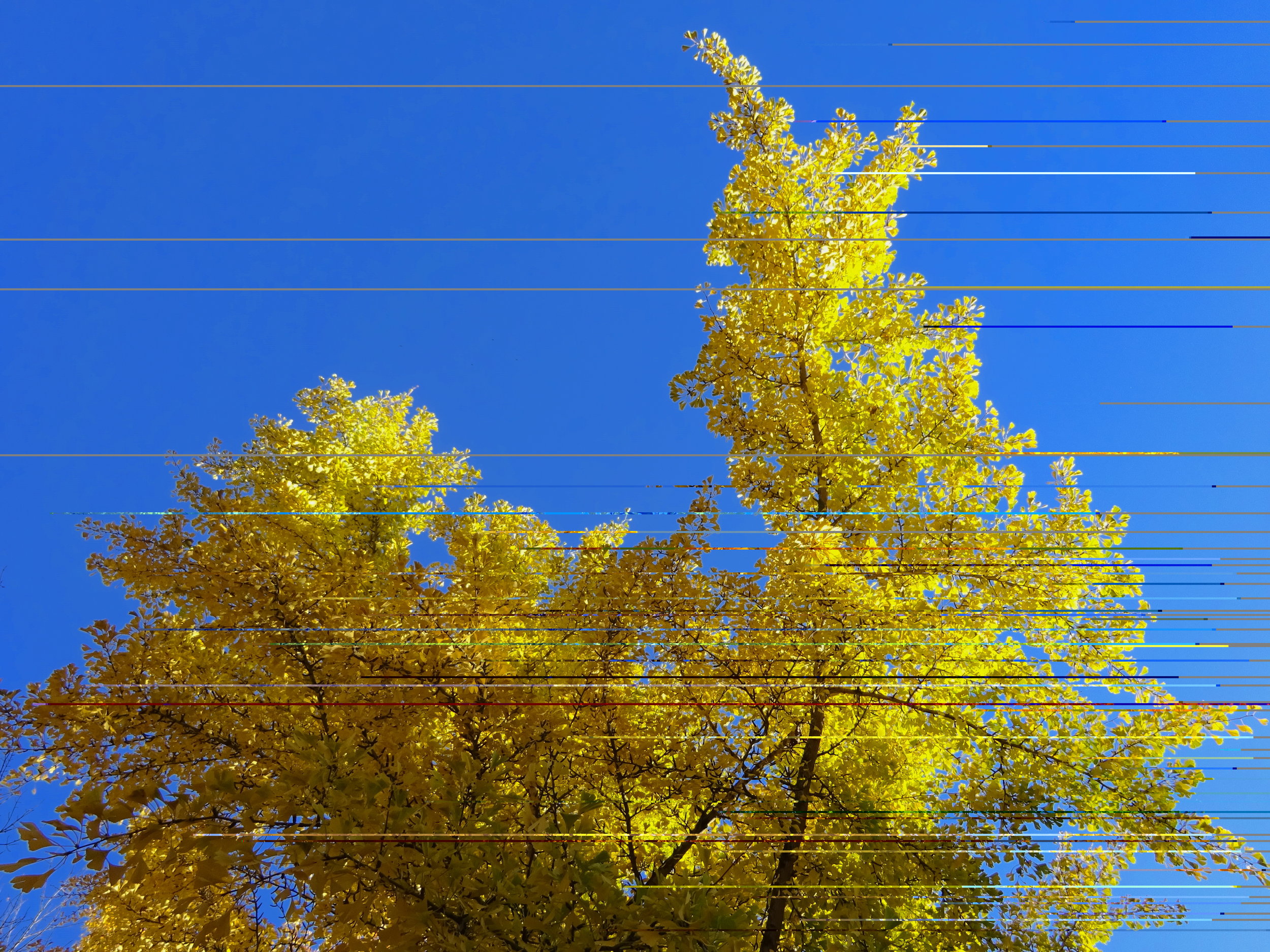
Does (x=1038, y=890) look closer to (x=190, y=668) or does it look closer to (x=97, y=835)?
(x=97, y=835)

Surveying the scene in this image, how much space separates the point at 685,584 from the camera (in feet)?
12.7

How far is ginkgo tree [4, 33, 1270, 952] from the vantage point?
125 inches

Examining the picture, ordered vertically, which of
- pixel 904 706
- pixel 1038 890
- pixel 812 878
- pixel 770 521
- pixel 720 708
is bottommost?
pixel 812 878

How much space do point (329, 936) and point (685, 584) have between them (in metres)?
2.36

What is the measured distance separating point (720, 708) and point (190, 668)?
9.70 feet

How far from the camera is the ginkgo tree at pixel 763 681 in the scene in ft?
10.4

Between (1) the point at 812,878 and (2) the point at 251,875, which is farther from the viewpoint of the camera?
(1) the point at 812,878

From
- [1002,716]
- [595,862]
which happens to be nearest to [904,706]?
[1002,716]

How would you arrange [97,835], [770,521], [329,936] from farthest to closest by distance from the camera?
[770,521], [329,936], [97,835]

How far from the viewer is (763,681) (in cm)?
363

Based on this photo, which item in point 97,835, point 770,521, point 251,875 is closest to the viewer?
point 97,835

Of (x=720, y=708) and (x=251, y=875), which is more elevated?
(x=720, y=708)

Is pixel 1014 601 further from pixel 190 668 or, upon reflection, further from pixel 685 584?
pixel 190 668

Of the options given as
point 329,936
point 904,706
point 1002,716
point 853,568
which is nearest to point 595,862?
point 329,936
